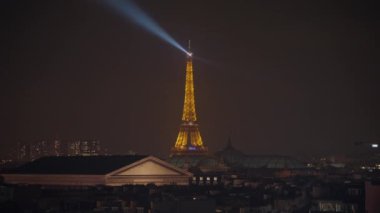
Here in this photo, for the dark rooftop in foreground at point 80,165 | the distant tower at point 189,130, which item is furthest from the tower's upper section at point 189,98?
the dark rooftop in foreground at point 80,165

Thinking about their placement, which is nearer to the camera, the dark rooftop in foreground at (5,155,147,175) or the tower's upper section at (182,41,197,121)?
the dark rooftop in foreground at (5,155,147,175)

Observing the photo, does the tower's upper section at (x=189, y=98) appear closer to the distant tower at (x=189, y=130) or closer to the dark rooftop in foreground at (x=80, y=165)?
the distant tower at (x=189, y=130)

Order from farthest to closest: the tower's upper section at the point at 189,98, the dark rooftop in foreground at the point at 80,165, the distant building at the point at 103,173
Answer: the tower's upper section at the point at 189,98 < the dark rooftop in foreground at the point at 80,165 < the distant building at the point at 103,173

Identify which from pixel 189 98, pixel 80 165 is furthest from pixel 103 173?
pixel 189 98

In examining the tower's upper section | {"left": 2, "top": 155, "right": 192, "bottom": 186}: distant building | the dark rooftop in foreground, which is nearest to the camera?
{"left": 2, "top": 155, "right": 192, "bottom": 186}: distant building

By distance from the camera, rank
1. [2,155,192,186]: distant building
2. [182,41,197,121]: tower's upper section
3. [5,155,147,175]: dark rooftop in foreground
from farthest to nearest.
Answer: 1. [182,41,197,121]: tower's upper section
2. [5,155,147,175]: dark rooftop in foreground
3. [2,155,192,186]: distant building

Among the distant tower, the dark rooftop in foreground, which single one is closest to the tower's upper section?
the distant tower

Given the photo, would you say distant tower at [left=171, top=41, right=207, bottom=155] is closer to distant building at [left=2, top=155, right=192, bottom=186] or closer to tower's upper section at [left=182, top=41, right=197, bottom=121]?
tower's upper section at [left=182, top=41, right=197, bottom=121]

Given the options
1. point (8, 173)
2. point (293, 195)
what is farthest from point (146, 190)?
point (8, 173)
